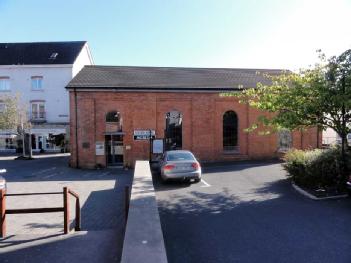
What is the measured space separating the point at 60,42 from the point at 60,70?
16.3ft

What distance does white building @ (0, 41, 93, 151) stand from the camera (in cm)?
3903

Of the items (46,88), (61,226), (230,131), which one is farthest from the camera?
(46,88)

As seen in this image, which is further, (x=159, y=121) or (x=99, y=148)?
(x=159, y=121)

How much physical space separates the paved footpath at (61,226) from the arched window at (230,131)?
32.2 ft

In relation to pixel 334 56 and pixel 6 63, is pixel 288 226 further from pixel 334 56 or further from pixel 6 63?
pixel 6 63

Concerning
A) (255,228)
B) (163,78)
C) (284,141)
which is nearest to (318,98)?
(255,228)

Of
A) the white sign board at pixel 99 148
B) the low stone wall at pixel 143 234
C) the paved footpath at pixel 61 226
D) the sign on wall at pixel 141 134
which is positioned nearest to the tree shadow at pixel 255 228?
the low stone wall at pixel 143 234

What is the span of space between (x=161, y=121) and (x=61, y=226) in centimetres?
1579

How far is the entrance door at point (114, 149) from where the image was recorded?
23859 mm

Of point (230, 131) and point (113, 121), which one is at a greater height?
point (113, 121)

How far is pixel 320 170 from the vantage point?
11.9 metres

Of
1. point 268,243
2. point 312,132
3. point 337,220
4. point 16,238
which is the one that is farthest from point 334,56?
point 312,132

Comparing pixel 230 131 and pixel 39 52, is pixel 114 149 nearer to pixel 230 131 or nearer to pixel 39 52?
pixel 230 131

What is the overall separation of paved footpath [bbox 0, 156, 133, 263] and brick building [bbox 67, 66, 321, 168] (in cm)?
521
